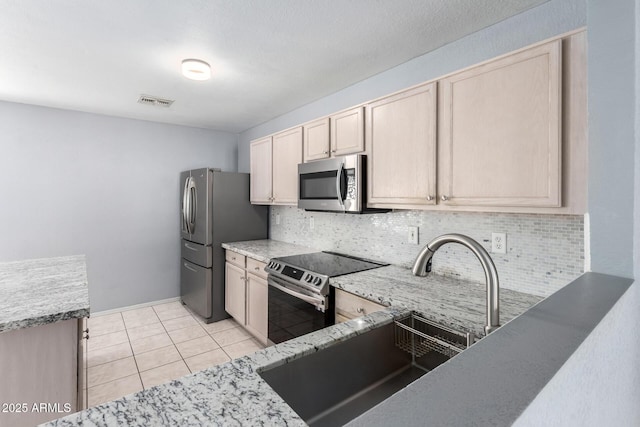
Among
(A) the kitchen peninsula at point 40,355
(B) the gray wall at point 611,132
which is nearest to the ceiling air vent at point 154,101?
(A) the kitchen peninsula at point 40,355

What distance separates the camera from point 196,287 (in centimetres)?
371

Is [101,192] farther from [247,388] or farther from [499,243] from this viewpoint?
[499,243]

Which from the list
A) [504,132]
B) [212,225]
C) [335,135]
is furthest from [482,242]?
[212,225]

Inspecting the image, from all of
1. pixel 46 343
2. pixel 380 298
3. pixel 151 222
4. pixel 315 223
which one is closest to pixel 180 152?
pixel 151 222

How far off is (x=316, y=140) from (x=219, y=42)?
40.3 inches

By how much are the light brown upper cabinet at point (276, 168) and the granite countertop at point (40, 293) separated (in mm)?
1696

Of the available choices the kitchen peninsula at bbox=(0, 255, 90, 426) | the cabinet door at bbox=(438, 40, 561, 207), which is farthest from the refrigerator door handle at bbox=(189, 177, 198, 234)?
the cabinet door at bbox=(438, 40, 561, 207)

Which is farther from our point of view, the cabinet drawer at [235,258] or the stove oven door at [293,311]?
the cabinet drawer at [235,258]

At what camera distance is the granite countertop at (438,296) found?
1.39 meters

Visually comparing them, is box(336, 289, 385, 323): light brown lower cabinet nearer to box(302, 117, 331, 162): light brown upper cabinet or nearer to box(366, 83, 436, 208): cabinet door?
box(366, 83, 436, 208): cabinet door

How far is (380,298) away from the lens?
1.68 metres

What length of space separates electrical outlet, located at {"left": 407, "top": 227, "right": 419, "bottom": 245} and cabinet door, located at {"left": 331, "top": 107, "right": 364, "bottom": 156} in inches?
27.0

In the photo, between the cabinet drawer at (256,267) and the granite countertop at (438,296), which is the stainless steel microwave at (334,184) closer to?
the granite countertop at (438,296)

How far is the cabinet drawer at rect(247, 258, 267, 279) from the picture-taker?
2852 mm
